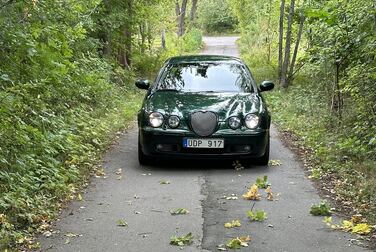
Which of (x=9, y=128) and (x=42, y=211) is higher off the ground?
(x=9, y=128)

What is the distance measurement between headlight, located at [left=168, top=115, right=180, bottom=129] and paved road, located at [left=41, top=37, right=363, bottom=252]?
69 centimetres

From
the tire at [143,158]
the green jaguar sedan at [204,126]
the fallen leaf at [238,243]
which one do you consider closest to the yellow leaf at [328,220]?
the fallen leaf at [238,243]

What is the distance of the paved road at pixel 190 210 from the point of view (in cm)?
506

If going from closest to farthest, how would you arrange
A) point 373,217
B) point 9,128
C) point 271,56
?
Result: point 373,217, point 9,128, point 271,56

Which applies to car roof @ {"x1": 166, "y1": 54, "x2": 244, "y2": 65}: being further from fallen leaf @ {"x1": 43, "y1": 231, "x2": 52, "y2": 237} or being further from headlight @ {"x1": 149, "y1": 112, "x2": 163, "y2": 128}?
fallen leaf @ {"x1": 43, "y1": 231, "x2": 52, "y2": 237}

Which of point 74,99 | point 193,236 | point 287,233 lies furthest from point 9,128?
point 74,99

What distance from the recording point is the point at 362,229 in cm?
532

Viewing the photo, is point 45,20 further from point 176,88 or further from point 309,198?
point 309,198

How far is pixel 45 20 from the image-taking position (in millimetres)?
8219

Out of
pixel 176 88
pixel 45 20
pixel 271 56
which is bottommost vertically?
pixel 271 56

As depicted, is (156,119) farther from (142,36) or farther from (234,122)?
(142,36)

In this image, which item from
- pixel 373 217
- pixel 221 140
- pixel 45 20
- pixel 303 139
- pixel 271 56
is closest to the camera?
pixel 373 217

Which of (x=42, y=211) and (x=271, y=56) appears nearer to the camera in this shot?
(x=42, y=211)

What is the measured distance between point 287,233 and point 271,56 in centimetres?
2331
